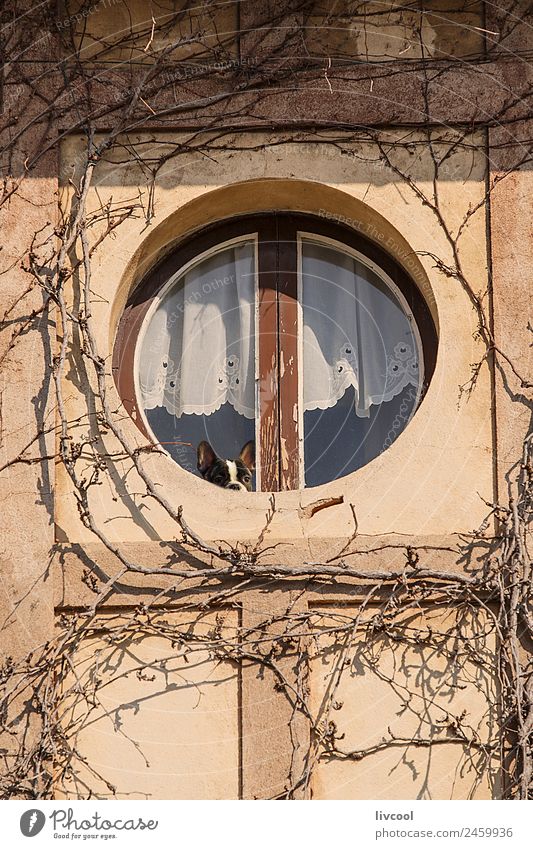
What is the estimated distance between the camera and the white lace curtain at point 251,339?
733 centimetres

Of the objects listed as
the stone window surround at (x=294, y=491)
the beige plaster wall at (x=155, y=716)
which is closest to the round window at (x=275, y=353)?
the stone window surround at (x=294, y=491)

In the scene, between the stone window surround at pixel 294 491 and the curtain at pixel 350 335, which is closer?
the stone window surround at pixel 294 491

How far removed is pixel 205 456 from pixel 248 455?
0.21m

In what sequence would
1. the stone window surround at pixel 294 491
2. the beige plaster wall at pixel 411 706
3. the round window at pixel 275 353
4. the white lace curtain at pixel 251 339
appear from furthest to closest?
1. the white lace curtain at pixel 251 339
2. the round window at pixel 275 353
3. the stone window surround at pixel 294 491
4. the beige plaster wall at pixel 411 706

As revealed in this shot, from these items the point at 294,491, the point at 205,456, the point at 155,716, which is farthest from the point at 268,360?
the point at 155,716

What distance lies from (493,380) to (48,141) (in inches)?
99.6

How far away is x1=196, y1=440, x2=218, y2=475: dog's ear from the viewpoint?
23.6 feet

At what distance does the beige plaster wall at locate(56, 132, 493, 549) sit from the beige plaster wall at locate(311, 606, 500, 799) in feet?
1.70

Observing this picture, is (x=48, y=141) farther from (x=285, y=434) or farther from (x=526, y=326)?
(x=526, y=326)

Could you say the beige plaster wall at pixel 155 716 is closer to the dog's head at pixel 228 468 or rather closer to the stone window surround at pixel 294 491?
the stone window surround at pixel 294 491

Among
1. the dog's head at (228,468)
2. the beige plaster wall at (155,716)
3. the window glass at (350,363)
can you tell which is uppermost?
the window glass at (350,363)

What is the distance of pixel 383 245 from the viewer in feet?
24.5

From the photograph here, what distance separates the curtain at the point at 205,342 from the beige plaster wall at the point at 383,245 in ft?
0.74
